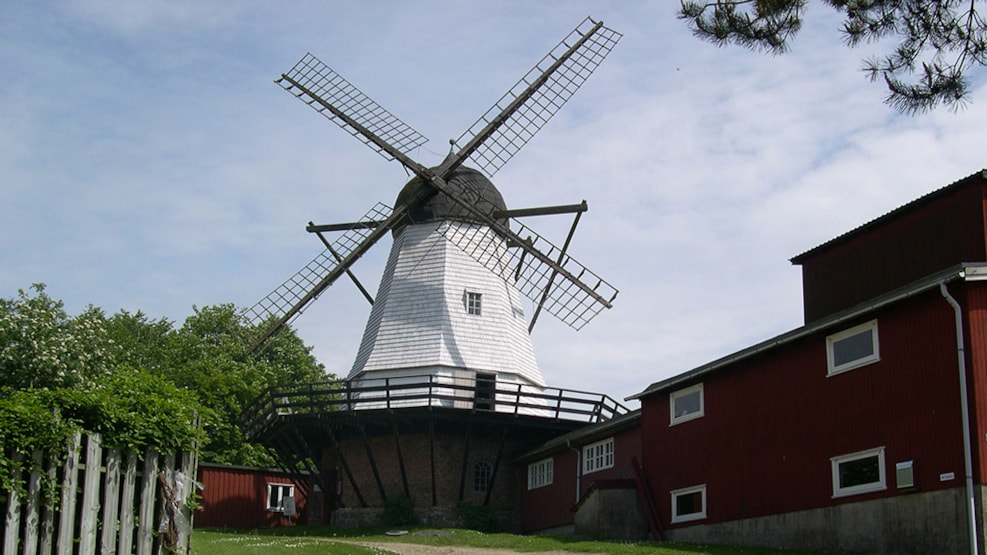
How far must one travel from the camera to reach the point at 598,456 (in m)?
31.4

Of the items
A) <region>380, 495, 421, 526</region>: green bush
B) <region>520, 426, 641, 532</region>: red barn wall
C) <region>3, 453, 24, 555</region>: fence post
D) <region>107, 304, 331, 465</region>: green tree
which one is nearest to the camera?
<region>3, 453, 24, 555</region>: fence post

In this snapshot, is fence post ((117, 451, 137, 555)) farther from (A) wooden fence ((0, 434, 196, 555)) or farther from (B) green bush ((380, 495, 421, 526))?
(B) green bush ((380, 495, 421, 526))

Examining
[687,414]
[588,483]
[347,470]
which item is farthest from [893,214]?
[347,470]

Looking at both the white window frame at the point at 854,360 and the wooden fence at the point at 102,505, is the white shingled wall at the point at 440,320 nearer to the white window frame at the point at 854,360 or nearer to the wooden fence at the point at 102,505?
the white window frame at the point at 854,360

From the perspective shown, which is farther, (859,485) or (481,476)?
(481,476)

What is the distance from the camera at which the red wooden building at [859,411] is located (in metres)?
Result: 18.6

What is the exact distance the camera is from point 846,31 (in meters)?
13.3

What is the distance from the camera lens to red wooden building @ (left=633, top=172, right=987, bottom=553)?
18.6 meters

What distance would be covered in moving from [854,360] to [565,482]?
44.1 ft

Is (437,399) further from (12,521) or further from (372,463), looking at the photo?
(12,521)

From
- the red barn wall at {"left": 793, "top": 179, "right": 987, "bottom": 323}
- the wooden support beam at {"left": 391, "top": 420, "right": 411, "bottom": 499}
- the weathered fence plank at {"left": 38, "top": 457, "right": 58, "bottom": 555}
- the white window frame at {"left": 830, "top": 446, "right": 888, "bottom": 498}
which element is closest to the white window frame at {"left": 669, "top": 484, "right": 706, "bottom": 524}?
the white window frame at {"left": 830, "top": 446, "right": 888, "bottom": 498}

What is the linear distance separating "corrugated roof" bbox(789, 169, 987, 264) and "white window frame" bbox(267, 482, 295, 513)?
879 inches

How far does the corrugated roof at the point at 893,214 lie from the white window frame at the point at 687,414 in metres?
3.74

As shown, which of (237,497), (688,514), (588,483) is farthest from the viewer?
(237,497)
